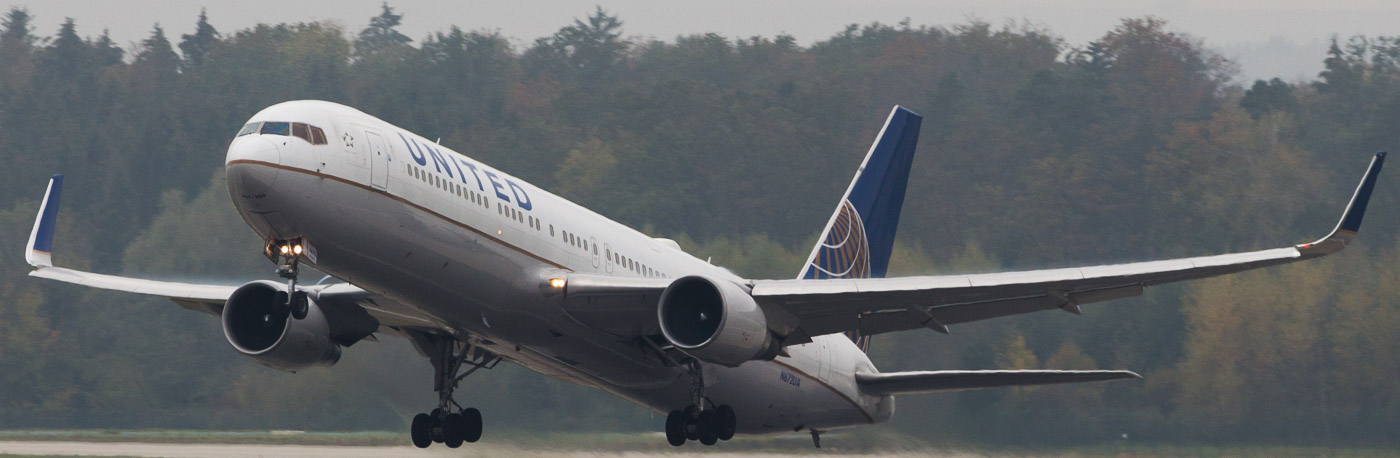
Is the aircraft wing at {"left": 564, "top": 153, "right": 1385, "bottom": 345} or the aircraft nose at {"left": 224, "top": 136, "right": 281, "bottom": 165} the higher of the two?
the aircraft nose at {"left": 224, "top": 136, "right": 281, "bottom": 165}

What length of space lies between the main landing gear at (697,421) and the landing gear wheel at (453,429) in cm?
342

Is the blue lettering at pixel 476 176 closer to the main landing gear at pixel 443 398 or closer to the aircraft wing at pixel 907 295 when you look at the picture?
the aircraft wing at pixel 907 295

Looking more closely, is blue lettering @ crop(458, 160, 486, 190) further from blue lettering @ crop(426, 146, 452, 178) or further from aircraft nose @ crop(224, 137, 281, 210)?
aircraft nose @ crop(224, 137, 281, 210)

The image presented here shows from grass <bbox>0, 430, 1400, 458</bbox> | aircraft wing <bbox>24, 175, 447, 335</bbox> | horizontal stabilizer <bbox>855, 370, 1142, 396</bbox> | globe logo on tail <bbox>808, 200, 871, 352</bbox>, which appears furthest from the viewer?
grass <bbox>0, 430, 1400, 458</bbox>

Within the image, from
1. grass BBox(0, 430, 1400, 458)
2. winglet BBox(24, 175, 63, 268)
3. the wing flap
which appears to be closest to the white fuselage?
the wing flap

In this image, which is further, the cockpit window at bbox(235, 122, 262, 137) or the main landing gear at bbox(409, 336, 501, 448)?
the main landing gear at bbox(409, 336, 501, 448)

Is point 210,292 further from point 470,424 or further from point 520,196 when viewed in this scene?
point 520,196

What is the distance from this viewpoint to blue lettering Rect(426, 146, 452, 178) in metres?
23.1

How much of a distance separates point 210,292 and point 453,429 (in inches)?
181

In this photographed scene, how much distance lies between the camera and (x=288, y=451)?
40.2 m

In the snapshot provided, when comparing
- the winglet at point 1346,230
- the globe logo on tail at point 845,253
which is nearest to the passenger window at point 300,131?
the globe logo on tail at point 845,253

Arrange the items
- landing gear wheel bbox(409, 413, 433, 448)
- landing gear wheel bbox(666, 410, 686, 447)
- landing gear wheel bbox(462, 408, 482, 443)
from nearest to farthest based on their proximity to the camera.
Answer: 1. landing gear wheel bbox(666, 410, 686, 447)
2. landing gear wheel bbox(409, 413, 433, 448)
3. landing gear wheel bbox(462, 408, 482, 443)

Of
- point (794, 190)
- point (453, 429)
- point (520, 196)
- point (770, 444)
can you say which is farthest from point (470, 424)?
point (794, 190)

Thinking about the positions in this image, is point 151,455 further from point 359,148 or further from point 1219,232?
point 1219,232
